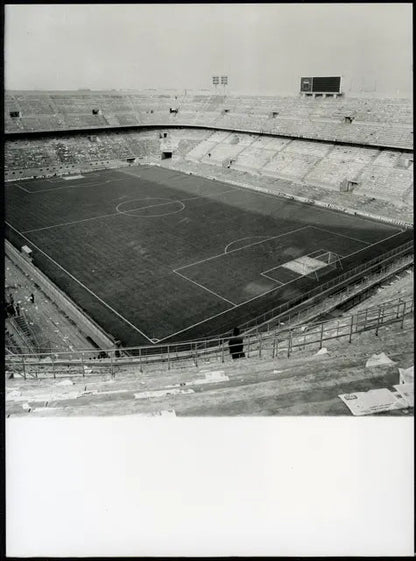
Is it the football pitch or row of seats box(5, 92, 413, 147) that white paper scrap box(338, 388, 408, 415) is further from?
row of seats box(5, 92, 413, 147)

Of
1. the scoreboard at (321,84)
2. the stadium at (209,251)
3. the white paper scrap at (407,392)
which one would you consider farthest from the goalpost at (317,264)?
the scoreboard at (321,84)

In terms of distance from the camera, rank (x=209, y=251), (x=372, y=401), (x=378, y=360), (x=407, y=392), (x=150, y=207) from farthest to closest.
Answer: (x=150, y=207) → (x=209, y=251) → (x=378, y=360) → (x=407, y=392) → (x=372, y=401)

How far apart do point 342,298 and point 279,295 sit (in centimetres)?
308

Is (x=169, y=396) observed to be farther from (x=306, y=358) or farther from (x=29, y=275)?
(x=29, y=275)

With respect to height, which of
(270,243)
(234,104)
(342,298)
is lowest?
(342,298)

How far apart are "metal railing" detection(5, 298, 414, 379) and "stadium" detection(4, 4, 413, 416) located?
0.13 meters

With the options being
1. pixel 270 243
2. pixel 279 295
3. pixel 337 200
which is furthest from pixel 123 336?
pixel 337 200

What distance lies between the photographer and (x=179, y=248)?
102 ft

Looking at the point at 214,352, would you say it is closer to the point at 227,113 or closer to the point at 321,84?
the point at 321,84

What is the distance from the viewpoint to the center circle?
128 feet

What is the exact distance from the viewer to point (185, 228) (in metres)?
35.3

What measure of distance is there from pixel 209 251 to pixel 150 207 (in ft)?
40.1

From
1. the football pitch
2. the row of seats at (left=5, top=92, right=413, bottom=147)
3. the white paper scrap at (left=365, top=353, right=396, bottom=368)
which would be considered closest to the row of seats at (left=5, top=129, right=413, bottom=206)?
the row of seats at (left=5, top=92, right=413, bottom=147)

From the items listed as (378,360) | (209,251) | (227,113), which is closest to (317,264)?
(209,251)
